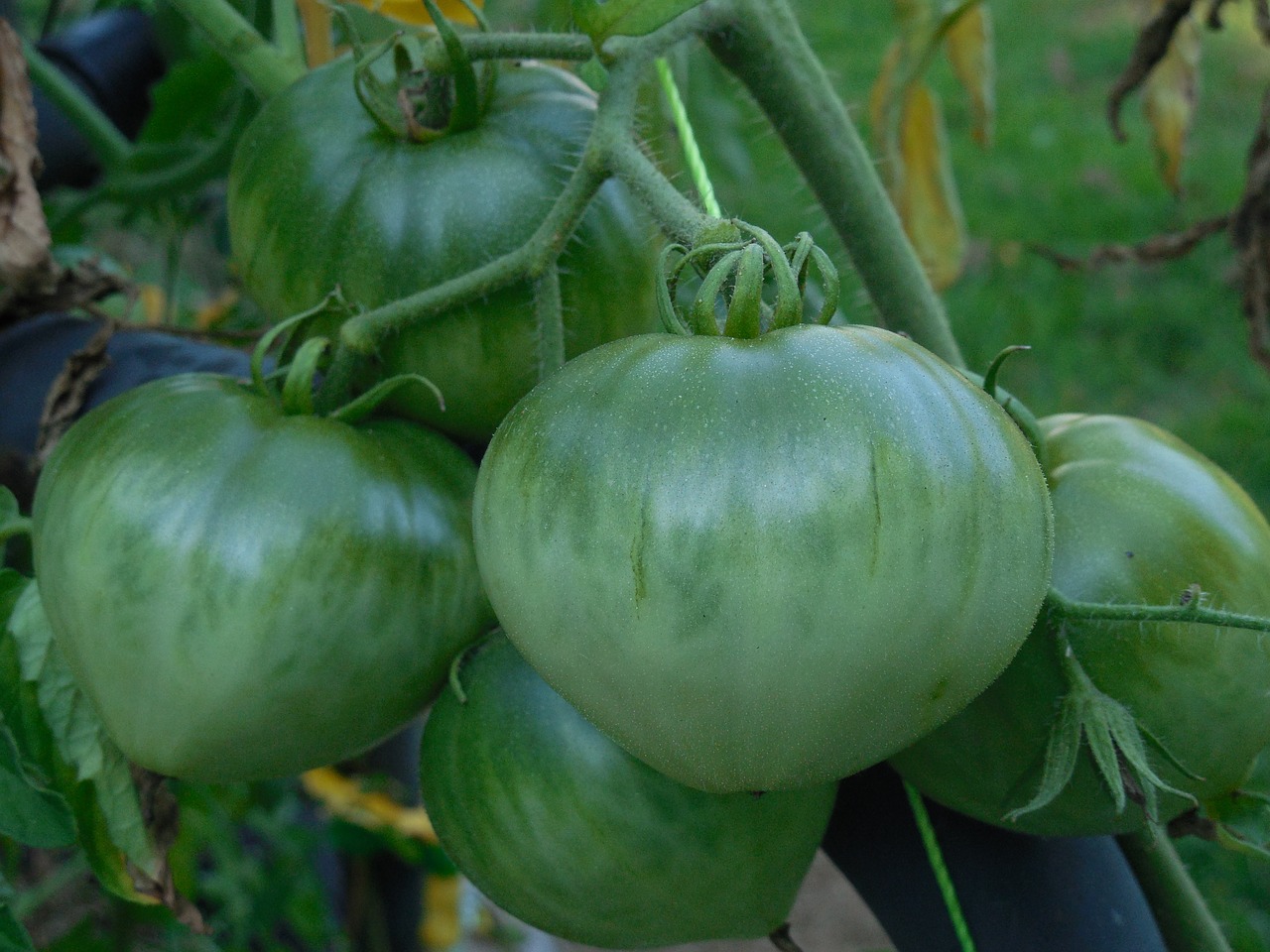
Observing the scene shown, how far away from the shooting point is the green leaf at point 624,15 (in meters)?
0.53

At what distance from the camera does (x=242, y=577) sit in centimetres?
56

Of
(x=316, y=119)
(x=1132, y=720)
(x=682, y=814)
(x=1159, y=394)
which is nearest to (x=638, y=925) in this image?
(x=682, y=814)

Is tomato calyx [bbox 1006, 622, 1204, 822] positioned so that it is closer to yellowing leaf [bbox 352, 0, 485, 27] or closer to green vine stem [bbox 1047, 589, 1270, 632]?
green vine stem [bbox 1047, 589, 1270, 632]

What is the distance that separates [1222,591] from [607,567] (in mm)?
331

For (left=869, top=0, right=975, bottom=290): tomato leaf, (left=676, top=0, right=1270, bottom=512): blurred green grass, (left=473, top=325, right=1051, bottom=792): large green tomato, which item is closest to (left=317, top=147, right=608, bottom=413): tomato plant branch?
(left=473, top=325, right=1051, bottom=792): large green tomato

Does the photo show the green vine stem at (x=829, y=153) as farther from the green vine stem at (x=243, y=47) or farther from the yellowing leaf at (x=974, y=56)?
the yellowing leaf at (x=974, y=56)

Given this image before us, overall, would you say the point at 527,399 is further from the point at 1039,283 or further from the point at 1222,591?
the point at 1039,283

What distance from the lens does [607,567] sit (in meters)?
0.44

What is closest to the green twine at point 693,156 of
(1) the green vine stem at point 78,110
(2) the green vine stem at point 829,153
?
→ (2) the green vine stem at point 829,153

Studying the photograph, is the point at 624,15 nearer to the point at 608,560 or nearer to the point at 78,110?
the point at 608,560

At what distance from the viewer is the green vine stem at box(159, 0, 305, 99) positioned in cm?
85

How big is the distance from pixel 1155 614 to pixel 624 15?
34 cm

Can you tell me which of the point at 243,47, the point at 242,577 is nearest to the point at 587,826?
the point at 242,577

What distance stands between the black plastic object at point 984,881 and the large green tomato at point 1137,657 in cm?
5
